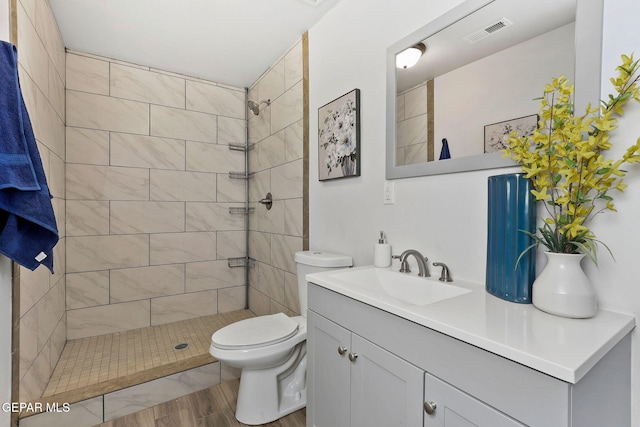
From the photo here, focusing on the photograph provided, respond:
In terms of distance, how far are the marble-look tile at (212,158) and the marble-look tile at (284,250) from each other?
0.93 m

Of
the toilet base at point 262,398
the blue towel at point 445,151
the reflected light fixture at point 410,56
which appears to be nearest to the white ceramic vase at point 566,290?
the blue towel at point 445,151

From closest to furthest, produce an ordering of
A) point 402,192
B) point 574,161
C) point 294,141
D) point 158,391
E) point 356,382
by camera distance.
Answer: point 574,161
point 356,382
point 402,192
point 158,391
point 294,141

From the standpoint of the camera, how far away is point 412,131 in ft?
4.45

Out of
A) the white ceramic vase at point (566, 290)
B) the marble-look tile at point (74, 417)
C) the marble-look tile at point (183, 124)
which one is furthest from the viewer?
the marble-look tile at point (183, 124)

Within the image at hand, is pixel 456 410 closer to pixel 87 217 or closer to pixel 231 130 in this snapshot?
pixel 87 217

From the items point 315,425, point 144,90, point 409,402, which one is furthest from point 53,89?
point 409,402

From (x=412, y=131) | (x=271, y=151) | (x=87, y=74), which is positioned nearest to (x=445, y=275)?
(x=412, y=131)

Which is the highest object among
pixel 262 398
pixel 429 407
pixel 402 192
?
pixel 402 192

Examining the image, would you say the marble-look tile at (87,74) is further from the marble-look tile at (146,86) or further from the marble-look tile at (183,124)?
the marble-look tile at (183,124)

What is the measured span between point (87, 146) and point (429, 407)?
2814 mm

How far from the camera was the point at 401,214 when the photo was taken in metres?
1.41

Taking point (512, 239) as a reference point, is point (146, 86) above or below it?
above

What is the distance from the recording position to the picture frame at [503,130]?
3.16 ft

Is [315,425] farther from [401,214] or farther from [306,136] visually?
[306,136]
